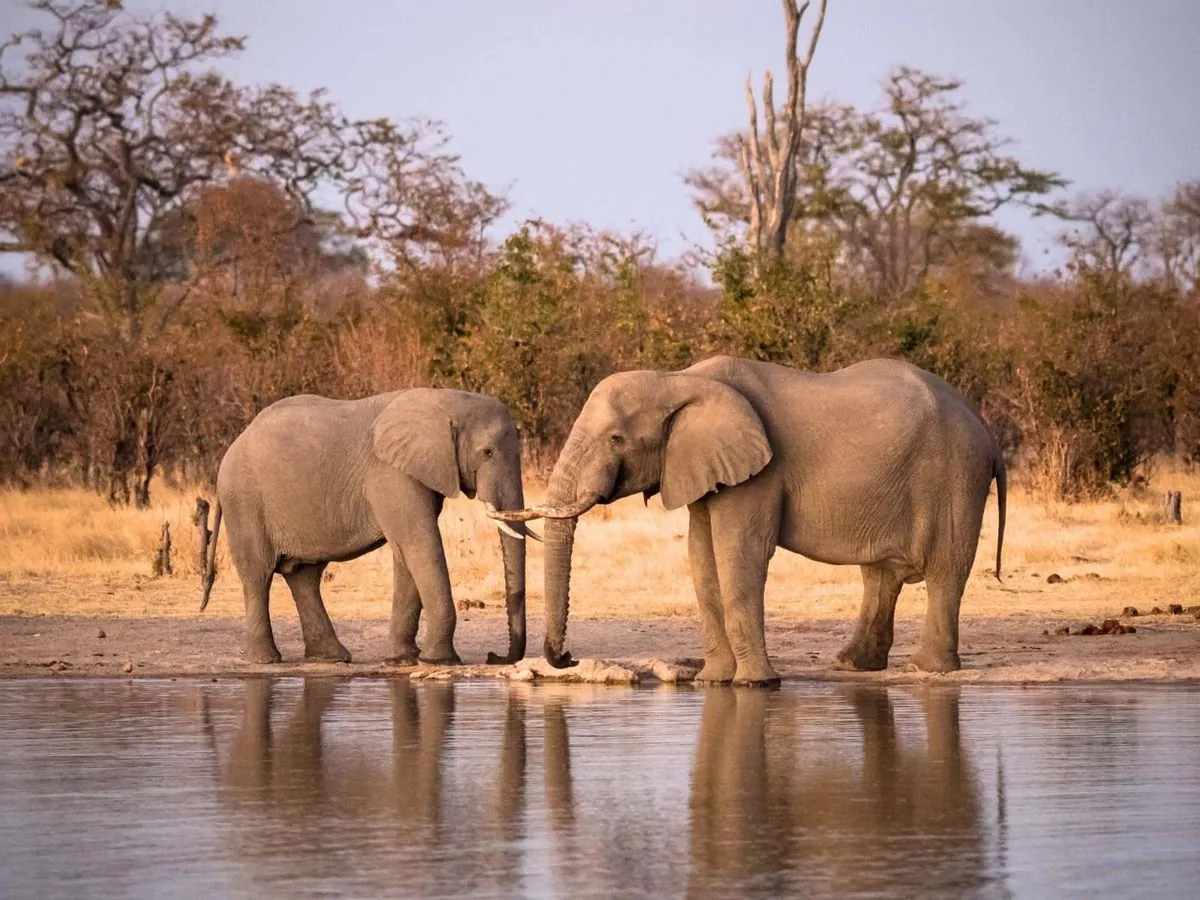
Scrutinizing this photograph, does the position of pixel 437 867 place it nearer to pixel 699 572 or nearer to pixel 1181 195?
pixel 699 572

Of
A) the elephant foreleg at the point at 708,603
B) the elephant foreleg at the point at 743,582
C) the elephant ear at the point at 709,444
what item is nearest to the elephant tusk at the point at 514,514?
the elephant ear at the point at 709,444

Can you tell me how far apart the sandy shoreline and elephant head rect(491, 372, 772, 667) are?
1227 mm

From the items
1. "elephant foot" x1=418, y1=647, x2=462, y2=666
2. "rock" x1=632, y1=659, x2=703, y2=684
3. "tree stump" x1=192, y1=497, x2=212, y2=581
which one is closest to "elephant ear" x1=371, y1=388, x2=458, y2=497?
"elephant foot" x1=418, y1=647, x2=462, y2=666

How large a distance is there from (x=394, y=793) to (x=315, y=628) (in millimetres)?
6373

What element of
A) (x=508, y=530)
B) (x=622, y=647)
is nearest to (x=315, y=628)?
(x=508, y=530)

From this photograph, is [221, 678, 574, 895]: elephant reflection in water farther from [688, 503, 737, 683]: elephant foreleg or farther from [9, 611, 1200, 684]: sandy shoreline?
[9, 611, 1200, 684]: sandy shoreline

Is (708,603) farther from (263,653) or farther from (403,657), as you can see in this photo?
(263,653)

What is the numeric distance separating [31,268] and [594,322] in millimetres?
23934

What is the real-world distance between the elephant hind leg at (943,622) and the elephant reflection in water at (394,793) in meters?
2.50

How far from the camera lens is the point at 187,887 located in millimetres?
6707

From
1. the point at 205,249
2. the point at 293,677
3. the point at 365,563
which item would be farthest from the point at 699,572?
the point at 205,249

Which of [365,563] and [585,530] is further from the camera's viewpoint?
[585,530]

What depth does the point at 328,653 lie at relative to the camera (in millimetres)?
14773

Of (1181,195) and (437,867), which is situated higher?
(1181,195)
